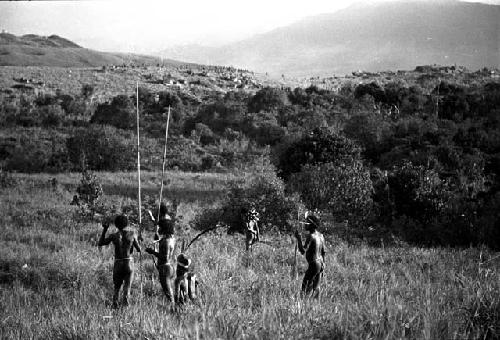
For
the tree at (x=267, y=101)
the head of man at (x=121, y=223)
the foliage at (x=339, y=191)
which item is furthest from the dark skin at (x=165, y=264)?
the tree at (x=267, y=101)

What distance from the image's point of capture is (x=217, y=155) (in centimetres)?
3916

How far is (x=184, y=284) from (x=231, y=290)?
151 cm

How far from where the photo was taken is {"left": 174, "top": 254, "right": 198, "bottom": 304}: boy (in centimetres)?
586

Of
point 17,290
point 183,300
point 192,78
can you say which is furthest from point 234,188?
point 192,78

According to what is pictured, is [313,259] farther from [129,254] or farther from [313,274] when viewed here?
[129,254]

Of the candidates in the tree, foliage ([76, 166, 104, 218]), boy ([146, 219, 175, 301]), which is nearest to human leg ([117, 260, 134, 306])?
boy ([146, 219, 175, 301])

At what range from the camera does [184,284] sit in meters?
5.90

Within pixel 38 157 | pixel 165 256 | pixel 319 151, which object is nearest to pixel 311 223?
pixel 165 256

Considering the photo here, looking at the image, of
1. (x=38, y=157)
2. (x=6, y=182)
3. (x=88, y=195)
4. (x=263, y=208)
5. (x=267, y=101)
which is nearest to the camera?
(x=263, y=208)

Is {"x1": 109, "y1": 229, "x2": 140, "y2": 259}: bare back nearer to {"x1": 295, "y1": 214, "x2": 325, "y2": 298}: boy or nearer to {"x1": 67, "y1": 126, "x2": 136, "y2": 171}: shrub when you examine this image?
{"x1": 295, "y1": 214, "x2": 325, "y2": 298}: boy

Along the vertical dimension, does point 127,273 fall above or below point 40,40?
below

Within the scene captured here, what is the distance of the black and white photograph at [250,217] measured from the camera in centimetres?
496

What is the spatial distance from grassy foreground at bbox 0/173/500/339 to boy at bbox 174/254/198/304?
0.22 meters

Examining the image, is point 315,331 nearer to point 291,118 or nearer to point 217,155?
point 217,155
